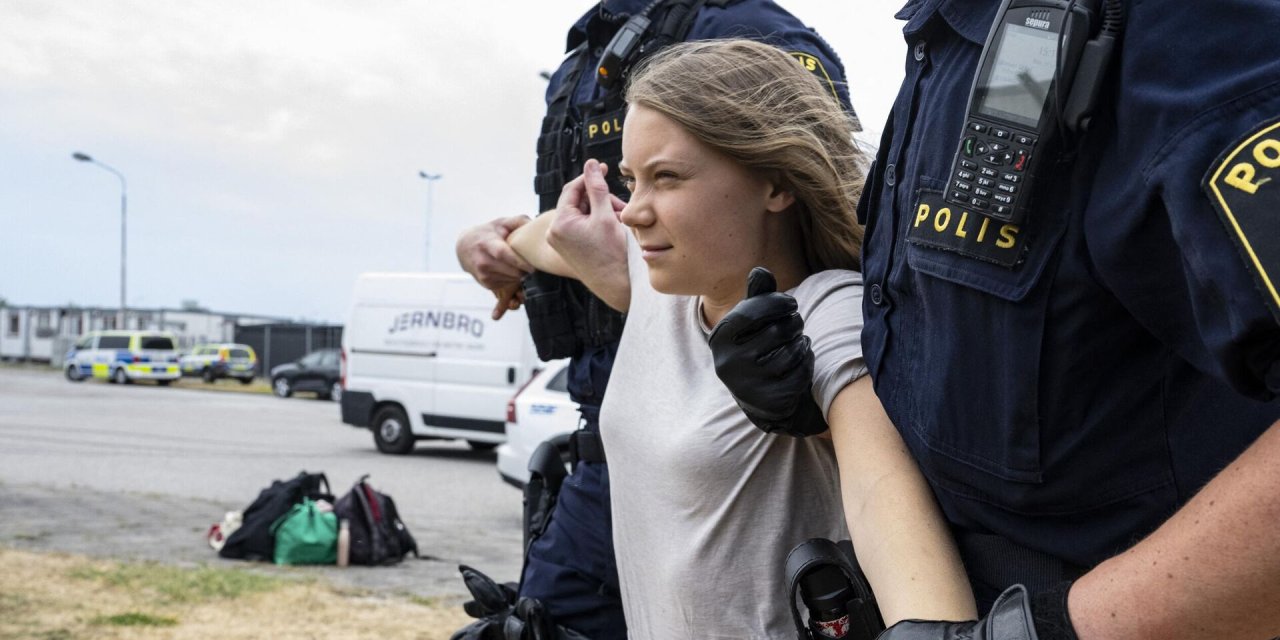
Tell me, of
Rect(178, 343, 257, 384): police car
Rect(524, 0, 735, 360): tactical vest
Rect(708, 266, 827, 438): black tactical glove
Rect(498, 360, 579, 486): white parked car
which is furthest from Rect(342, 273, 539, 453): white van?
Rect(178, 343, 257, 384): police car

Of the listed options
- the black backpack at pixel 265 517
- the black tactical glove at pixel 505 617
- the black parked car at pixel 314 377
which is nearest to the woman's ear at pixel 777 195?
the black tactical glove at pixel 505 617

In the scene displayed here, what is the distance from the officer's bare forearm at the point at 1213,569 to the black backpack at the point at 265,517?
6.41 m

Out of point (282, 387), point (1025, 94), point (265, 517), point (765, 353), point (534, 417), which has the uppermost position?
point (1025, 94)

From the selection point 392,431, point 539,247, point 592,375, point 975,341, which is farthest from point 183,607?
point 392,431

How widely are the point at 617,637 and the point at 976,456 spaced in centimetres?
134

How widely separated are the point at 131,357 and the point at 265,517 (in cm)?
2920

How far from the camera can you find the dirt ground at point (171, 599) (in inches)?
190

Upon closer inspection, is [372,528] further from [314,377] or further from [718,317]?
[314,377]

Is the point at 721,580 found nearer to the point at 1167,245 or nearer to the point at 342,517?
the point at 1167,245

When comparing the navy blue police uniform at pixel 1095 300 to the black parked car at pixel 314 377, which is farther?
the black parked car at pixel 314 377

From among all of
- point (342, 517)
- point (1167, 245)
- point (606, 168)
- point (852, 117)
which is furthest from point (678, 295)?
point (342, 517)

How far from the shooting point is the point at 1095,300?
3.30ft

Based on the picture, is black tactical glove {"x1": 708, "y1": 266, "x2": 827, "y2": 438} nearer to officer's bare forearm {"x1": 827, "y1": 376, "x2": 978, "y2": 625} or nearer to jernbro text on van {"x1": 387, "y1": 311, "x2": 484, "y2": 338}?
officer's bare forearm {"x1": 827, "y1": 376, "x2": 978, "y2": 625}

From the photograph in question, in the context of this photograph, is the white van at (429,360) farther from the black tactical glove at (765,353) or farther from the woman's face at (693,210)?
the black tactical glove at (765,353)
